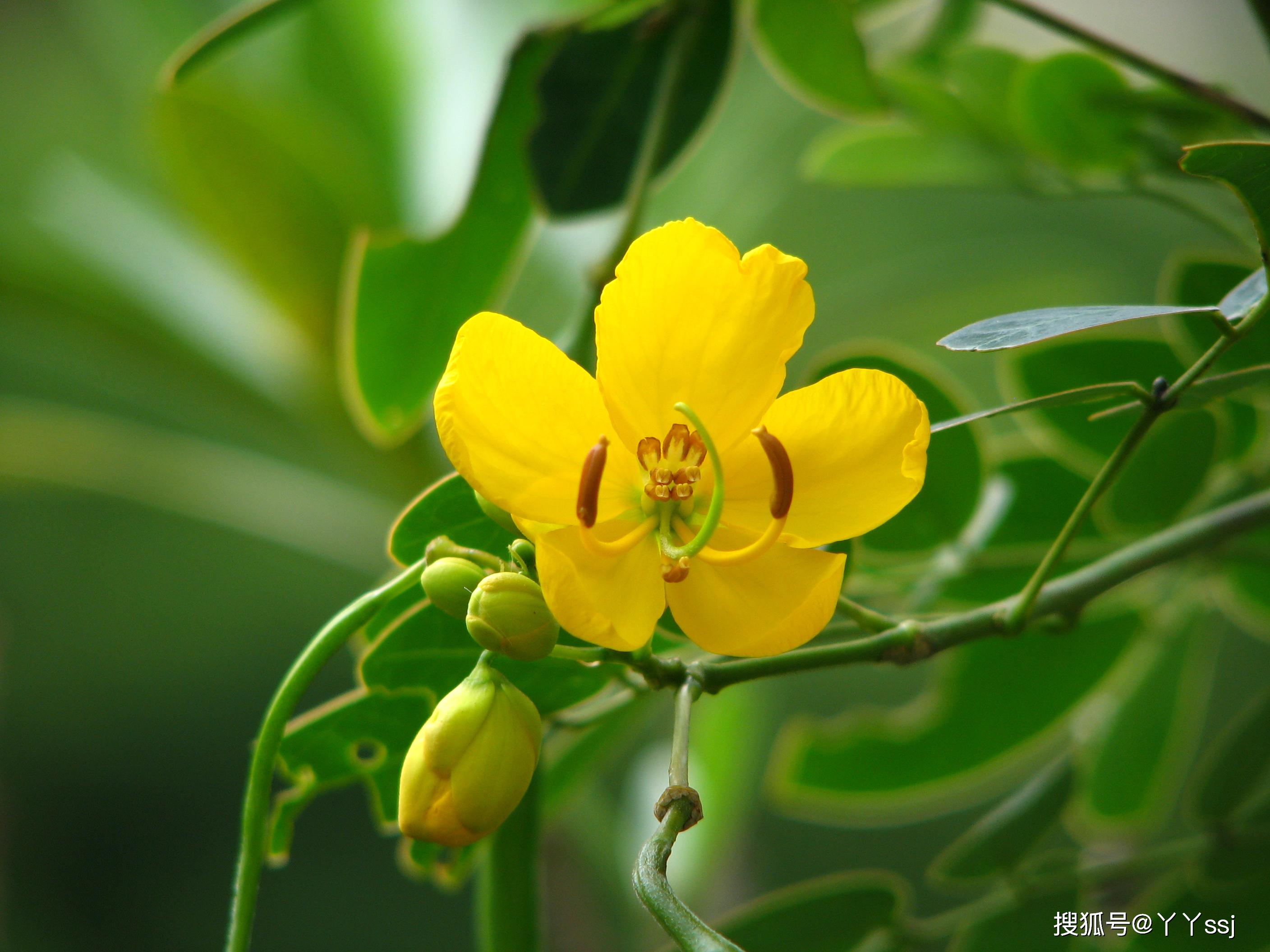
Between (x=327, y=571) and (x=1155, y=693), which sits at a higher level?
(x=327, y=571)

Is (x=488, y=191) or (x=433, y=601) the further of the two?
(x=488, y=191)

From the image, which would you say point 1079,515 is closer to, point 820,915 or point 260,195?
point 820,915

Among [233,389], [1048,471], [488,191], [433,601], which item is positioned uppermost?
[233,389]

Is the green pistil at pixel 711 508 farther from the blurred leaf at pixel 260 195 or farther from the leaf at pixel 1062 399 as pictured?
the blurred leaf at pixel 260 195

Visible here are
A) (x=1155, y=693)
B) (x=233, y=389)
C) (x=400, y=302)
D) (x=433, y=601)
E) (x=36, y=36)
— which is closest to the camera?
(x=433, y=601)

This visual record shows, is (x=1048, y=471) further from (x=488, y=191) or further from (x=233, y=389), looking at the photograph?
(x=233, y=389)

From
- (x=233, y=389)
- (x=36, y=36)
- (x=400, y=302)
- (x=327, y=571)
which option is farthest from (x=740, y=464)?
(x=36, y=36)
